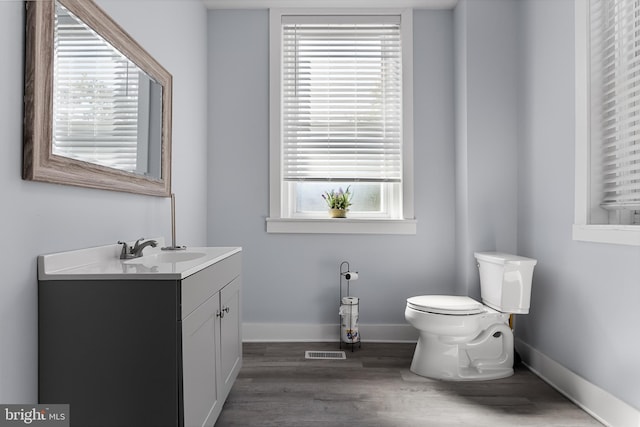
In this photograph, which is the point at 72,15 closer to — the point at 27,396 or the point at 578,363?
the point at 27,396

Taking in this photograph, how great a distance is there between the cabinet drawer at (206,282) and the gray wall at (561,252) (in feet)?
5.98

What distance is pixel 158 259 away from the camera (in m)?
2.09

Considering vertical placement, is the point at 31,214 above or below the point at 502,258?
above

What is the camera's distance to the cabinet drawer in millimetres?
1432

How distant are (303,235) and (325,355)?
895 millimetres

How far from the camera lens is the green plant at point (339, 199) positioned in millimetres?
3230

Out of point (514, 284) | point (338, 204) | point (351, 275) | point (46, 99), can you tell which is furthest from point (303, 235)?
point (46, 99)

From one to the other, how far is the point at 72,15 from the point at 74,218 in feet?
2.42

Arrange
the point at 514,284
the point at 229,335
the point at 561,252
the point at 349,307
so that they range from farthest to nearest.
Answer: the point at 349,307 → the point at 514,284 → the point at 561,252 → the point at 229,335

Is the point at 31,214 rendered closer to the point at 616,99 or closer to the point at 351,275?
the point at 351,275

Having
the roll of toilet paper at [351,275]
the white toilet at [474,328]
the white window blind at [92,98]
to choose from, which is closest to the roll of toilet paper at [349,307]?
the roll of toilet paper at [351,275]

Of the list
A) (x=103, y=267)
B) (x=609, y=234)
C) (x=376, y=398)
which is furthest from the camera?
(x=376, y=398)

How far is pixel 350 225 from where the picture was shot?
321cm

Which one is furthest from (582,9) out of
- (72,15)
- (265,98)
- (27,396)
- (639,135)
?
(27,396)
